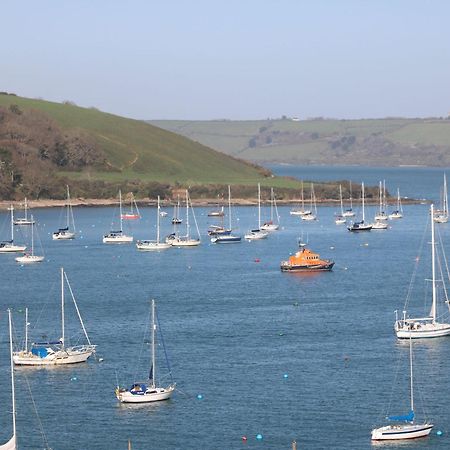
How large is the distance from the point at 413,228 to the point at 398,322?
67.5 m

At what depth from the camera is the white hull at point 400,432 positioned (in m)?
43.0

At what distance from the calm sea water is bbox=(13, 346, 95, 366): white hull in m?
0.56

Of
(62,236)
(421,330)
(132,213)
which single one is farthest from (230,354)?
(132,213)

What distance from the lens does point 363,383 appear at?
51156 mm

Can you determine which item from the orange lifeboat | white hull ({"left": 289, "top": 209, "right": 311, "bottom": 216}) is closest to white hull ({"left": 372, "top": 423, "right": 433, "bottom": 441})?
the orange lifeboat

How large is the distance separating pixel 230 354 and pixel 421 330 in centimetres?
890

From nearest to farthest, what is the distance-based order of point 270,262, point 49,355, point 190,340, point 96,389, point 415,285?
point 96,389 < point 49,355 < point 190,340 < point 415,285 < point 270,262

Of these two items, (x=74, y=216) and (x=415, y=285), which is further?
(x=74, y=216)

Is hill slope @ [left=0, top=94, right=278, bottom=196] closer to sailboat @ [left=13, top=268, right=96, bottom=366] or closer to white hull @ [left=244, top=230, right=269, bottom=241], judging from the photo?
white hull @ [left=244, top=230, right=269, bottom=241]

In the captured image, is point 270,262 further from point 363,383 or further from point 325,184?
point 325,184

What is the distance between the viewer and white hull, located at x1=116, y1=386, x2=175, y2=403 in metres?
48.2

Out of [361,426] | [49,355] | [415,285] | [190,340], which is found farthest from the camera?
[415,285]

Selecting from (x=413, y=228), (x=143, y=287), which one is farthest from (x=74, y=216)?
(x=143, y=287)

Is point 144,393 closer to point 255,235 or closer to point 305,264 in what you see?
point 305,264
